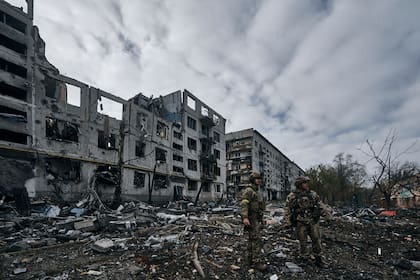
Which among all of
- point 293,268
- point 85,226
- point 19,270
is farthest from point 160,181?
point 293,268

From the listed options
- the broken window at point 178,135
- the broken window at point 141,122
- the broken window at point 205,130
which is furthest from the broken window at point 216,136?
the broken window at point 141,122

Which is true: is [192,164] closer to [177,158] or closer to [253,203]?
[177,158]

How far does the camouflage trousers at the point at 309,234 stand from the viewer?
14.1 ft

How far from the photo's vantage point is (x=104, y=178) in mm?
18156

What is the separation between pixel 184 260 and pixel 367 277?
3.31 m

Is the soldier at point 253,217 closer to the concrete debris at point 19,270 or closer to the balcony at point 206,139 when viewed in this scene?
the concrete debris at point 19,270

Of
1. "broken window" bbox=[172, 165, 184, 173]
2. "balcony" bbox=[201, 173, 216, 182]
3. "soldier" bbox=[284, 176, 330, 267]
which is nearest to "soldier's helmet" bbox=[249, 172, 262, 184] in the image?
"soldier" bbox=[284, 176, 330, 267]

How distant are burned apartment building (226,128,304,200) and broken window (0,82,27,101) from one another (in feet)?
110

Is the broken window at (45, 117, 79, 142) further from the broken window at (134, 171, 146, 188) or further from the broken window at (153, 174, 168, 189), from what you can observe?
the broken window at (153, 174, 168, 189)

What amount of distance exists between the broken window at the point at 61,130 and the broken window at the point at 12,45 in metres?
5.74

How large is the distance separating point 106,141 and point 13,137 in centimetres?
612

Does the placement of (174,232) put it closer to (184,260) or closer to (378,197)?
(184,260)

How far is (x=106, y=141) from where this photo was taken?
19422 millimetres

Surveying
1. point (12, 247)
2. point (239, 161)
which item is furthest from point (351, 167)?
point (12, 247)
